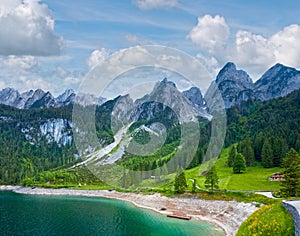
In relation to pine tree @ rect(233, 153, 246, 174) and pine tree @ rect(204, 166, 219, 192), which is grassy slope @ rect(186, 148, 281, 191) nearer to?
A: pine tree @ rect(233, 153, 246, 174)

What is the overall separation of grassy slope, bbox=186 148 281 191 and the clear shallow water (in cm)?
1913

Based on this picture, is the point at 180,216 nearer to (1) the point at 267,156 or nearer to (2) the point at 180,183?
(2) the point at 180,183

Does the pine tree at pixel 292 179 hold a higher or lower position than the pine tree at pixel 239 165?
lower

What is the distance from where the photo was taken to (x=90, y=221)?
66.1m

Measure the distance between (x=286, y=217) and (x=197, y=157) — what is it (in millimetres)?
84736

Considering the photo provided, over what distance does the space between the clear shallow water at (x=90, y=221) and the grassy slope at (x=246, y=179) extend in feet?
62.8

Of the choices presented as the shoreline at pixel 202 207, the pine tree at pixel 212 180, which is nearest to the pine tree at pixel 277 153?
the pine tree at pixel 212 180

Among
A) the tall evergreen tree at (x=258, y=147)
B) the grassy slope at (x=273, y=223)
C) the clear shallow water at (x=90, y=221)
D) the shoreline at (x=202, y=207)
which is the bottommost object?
the clear shallow water at (x=90, y=221)

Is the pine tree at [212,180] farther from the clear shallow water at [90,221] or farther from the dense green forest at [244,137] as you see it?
the clear shallow water at [90,221]

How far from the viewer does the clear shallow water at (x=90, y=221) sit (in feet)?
186

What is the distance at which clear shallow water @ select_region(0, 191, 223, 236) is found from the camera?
56.7m

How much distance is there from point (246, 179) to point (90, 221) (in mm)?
38044

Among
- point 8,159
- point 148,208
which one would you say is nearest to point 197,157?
point 148,208

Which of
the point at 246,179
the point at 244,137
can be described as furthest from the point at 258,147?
the point at 244,137
